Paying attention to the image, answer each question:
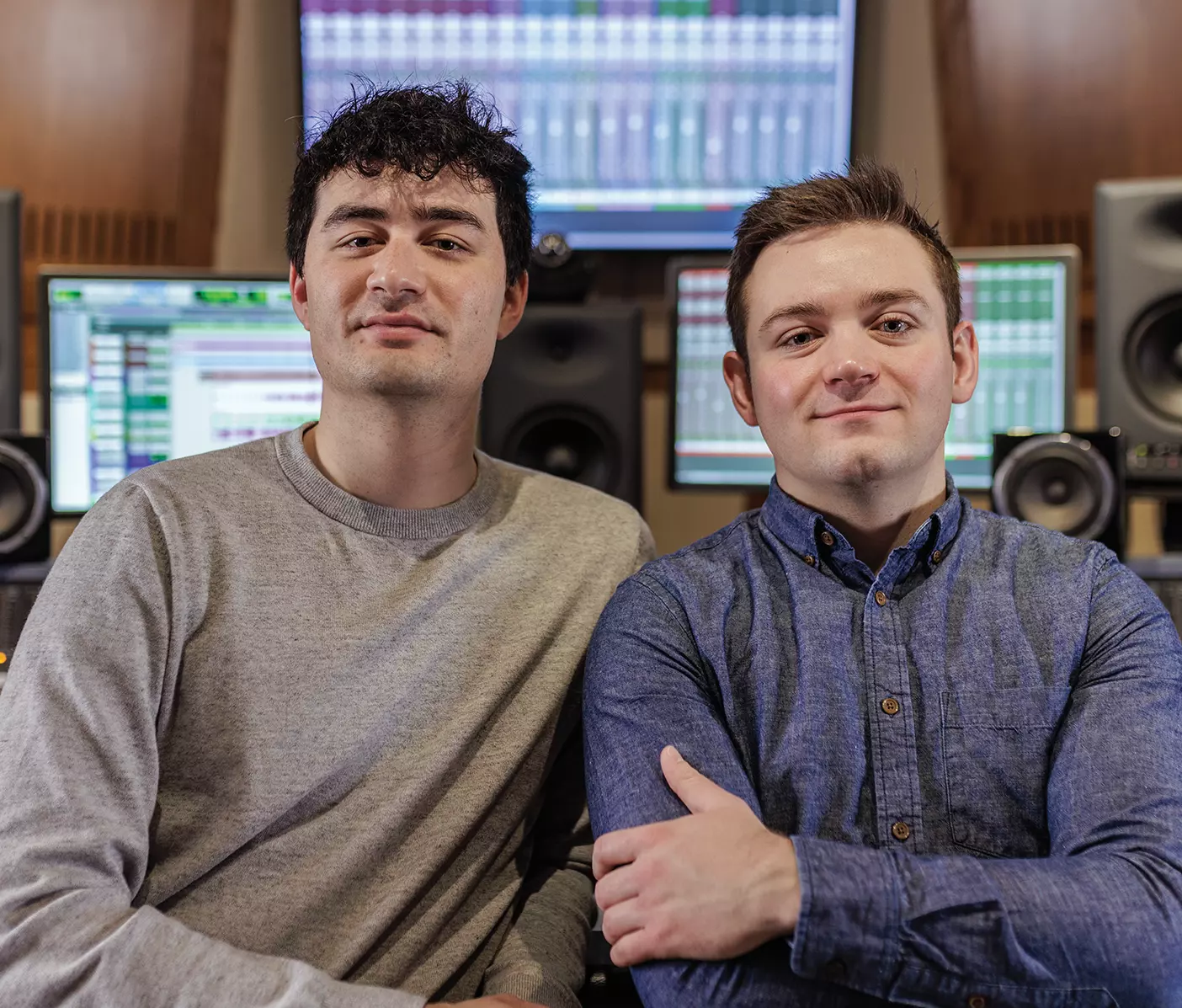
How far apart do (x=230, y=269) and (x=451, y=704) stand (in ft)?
5.86

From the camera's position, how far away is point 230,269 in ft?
8.48

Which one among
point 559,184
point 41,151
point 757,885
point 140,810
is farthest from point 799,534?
point 41,151

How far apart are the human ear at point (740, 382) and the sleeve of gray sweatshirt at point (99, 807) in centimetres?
62

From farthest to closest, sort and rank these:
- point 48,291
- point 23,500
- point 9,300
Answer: point 48,291 < point 9,300 < point 23,500

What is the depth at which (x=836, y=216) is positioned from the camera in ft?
3.84

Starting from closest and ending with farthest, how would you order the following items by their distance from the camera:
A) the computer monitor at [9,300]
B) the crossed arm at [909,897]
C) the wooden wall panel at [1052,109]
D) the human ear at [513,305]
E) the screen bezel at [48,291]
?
the crossed arm at [909,897]
the human ear at [513,305]
the computer monitor at [9,300]
the screen bezel at [48,291]
the wooden wall panel at [1052,109]

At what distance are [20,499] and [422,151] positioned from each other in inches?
34.6

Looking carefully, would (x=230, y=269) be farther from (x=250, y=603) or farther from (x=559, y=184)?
(x=250, y=603)

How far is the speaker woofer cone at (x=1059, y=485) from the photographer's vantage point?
1656mm

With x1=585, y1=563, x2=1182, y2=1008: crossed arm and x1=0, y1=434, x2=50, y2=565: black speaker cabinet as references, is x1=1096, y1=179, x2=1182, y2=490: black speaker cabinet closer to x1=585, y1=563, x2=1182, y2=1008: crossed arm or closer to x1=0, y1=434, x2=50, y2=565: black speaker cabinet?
x1=585, y1=563, x2=1182, y2=1008: crossed arm

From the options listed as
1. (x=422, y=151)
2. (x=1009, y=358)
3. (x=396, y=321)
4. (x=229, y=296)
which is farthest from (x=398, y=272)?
(x=1009, y=358)

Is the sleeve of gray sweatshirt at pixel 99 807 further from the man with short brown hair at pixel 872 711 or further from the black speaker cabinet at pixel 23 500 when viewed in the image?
the black speaker cabinet at pixel 23 500

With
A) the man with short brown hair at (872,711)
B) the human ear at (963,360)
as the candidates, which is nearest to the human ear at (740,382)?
the man with short brown hair at (872,711)

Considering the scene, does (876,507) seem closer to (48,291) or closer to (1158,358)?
(1158,358)
